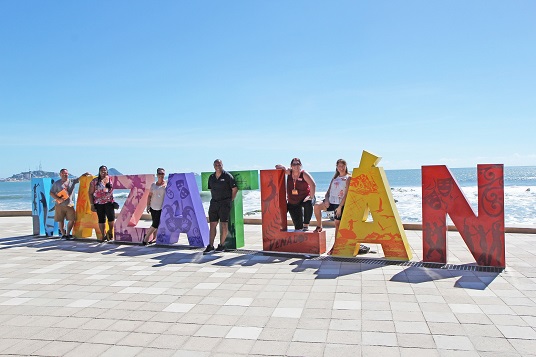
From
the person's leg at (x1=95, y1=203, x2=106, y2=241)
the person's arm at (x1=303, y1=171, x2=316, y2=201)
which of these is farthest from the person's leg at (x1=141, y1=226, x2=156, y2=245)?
the person's arm at (x1=303, y1=171, x2=316, y2=201)

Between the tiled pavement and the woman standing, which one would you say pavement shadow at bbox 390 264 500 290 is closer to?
the tiled pavement

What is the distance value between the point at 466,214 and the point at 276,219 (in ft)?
10.2

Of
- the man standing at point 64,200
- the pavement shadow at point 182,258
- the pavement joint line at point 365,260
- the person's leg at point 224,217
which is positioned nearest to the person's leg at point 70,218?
the man standing at point 64,200

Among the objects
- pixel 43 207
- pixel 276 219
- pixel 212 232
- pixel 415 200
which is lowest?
pixel 415 200

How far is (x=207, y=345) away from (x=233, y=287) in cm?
178

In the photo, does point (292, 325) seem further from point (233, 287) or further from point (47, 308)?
point (47, 308)

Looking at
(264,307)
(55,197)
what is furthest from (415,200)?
(264,307)

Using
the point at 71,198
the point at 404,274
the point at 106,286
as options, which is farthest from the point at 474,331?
the point at 71,198

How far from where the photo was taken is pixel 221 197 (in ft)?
25.5

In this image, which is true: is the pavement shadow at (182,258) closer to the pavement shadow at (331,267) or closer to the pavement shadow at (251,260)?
the pavement shadow at (251,260)

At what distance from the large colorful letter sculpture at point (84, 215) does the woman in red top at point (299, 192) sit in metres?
4.76

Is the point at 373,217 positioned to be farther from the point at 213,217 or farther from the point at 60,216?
the point at 60,216

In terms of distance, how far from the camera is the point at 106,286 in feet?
18.3

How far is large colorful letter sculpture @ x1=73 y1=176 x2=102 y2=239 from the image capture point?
9.59m
